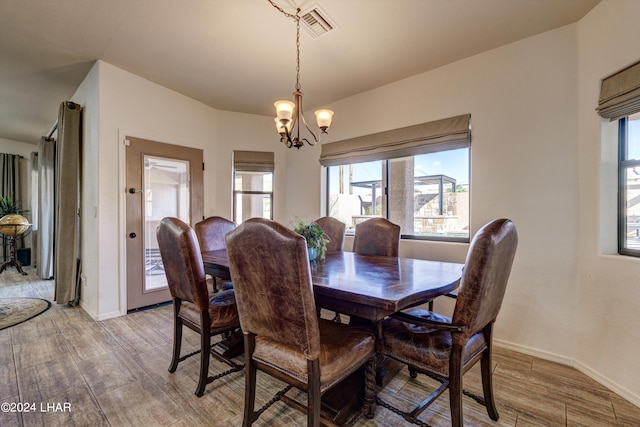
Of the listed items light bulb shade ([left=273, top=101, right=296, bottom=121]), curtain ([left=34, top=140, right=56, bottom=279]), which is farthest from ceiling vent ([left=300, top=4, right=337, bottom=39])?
curtain ([left=34, top=140, right=56, bottom=279])

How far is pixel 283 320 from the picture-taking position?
125 centimetres

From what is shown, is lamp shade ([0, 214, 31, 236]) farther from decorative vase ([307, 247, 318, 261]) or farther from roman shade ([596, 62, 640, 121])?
roman shade ([596, 62, 640, 121])

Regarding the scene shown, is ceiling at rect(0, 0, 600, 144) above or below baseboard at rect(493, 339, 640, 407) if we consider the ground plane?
above

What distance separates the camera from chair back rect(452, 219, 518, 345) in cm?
125

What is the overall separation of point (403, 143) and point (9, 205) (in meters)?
7.72

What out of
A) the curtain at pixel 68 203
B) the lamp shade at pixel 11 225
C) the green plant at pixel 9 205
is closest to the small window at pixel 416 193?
the curtain at pixel 68 203

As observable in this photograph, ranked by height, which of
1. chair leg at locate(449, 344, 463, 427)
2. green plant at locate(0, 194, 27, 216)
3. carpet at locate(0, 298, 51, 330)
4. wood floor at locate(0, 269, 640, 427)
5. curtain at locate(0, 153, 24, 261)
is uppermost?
curtain at locate(0, 153, 24, 261)

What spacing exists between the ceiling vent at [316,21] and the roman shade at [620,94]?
2062mm

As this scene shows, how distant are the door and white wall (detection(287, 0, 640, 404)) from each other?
127 inches

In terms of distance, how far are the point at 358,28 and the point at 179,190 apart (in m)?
2.94

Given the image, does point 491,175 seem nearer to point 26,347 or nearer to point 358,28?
point 358,28

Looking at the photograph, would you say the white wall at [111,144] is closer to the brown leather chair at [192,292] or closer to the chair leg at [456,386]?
the brown leather chair at [192,292]

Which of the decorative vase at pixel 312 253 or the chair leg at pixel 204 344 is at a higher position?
the decorative vase at pixel 312 253

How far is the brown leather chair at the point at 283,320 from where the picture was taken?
3.84 feet
